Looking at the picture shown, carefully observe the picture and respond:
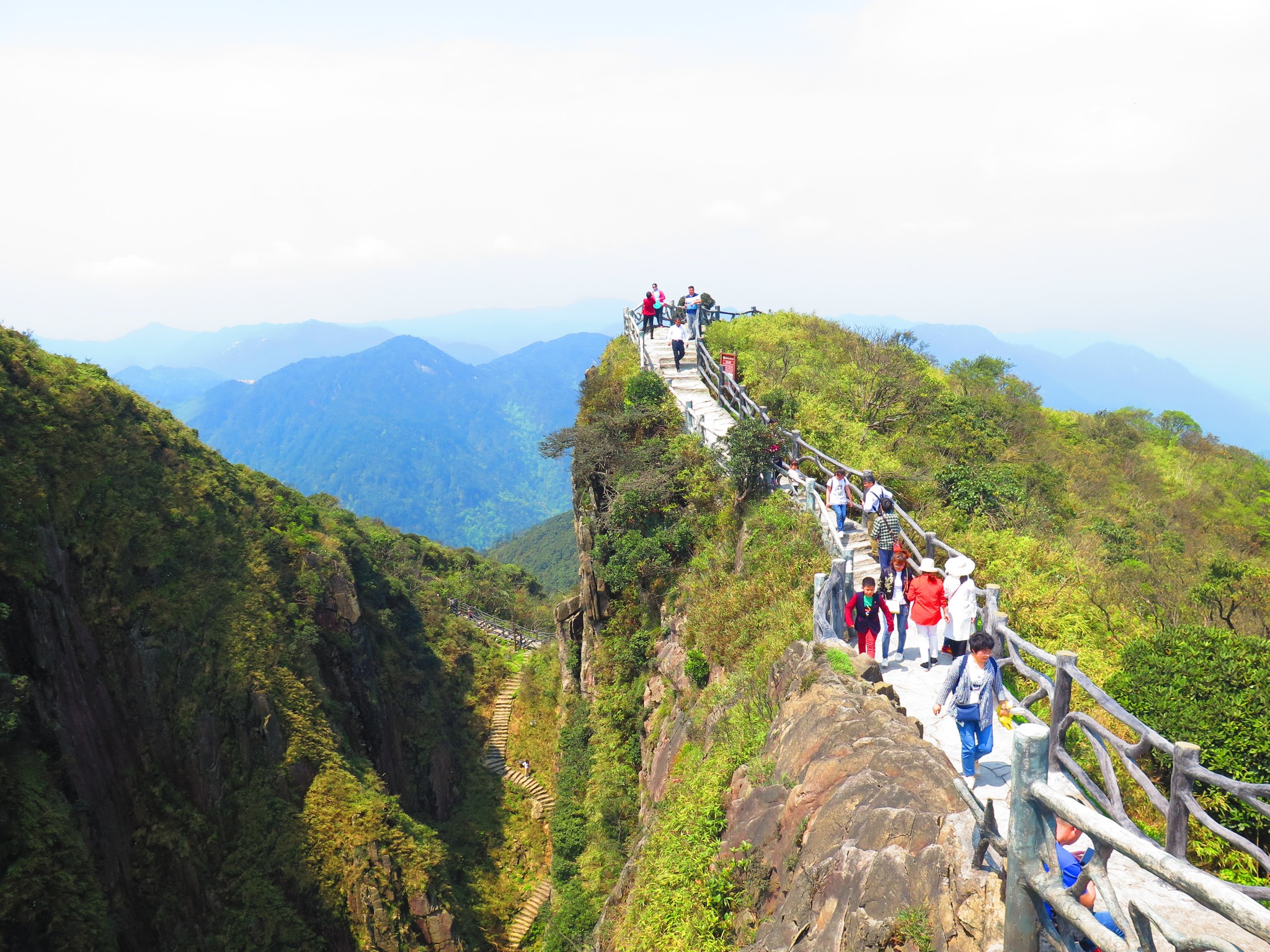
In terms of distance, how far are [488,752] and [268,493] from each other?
64.7 feet

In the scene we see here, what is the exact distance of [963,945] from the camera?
4.40 meters

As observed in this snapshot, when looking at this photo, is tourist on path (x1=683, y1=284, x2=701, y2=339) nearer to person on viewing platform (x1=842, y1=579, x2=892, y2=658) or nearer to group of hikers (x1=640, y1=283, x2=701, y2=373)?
group of hikers (x1=640, y1=283, x2=701, y2=373)

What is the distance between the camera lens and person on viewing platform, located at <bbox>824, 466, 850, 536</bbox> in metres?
12.2

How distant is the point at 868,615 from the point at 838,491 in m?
3.57

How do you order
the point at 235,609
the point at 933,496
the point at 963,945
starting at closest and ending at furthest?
1. the point at 963,945
2. the point at 933,496
3. the point at 235,609

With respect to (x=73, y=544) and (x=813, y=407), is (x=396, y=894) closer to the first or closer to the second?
(x=73, y=544)

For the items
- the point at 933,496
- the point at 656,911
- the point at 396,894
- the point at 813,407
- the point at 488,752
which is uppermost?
the point at 813,407

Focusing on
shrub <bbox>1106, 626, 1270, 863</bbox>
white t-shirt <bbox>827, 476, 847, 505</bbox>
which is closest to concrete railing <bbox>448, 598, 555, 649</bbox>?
white t-shirt <bbox>827, 476, 847, 505</bbox>

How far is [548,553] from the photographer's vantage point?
114000 mm

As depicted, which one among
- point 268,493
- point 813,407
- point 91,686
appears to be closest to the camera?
point 813,407

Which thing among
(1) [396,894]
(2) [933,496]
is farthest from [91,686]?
(2) [933,496]

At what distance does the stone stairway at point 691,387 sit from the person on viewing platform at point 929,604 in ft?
26.6

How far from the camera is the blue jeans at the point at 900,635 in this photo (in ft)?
30.7

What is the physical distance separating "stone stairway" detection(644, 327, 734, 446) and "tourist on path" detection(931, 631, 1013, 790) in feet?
33.9
